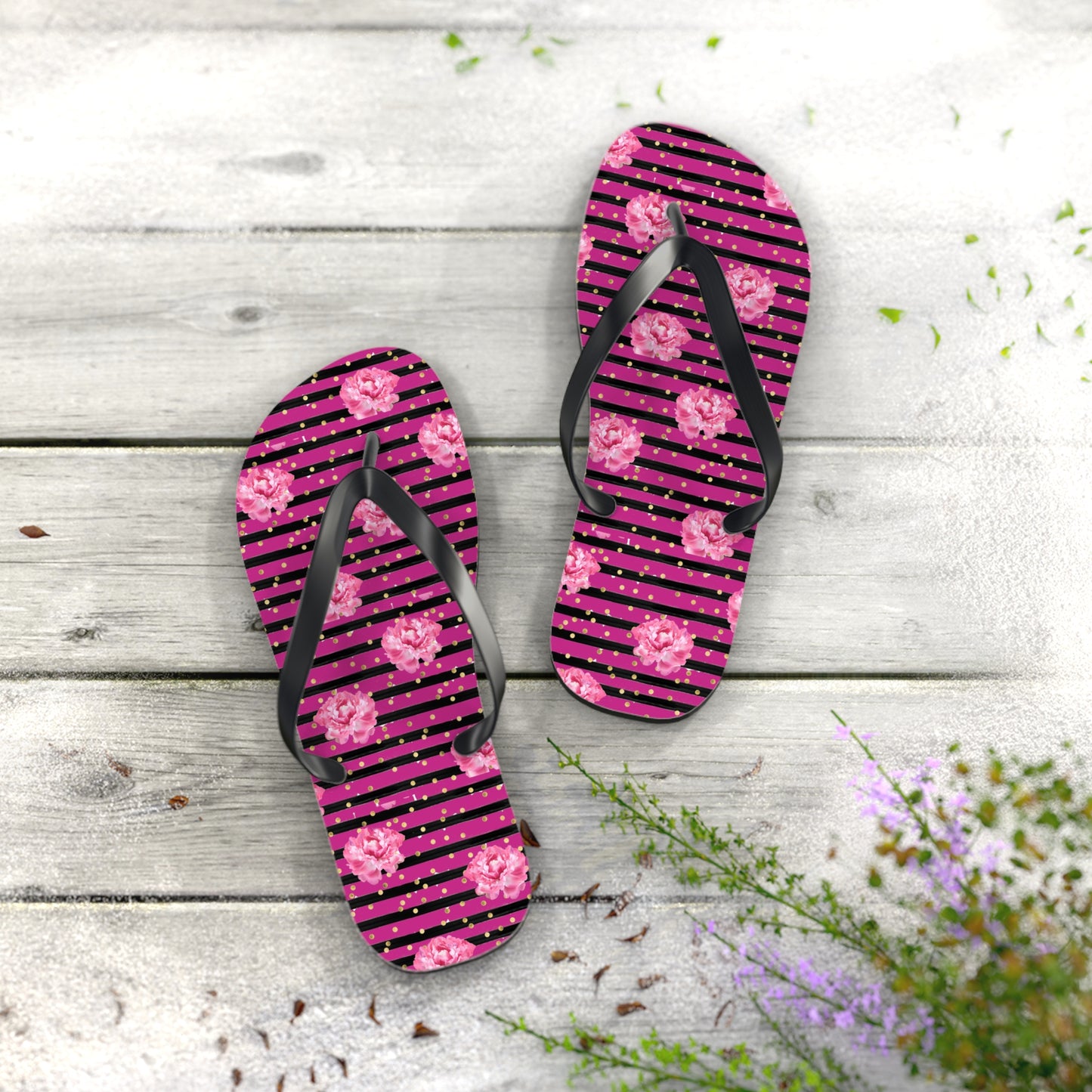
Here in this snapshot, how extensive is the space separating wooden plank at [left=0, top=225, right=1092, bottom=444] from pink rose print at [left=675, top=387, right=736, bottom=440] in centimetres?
7

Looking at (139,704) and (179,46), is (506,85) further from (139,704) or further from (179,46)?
(139,704)

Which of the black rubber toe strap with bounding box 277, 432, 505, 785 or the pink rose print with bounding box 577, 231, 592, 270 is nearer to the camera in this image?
the black rubber toe strap with bounding box 277, 432, 505, 785

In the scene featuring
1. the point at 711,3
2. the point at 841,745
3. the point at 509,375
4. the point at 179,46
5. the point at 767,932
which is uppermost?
the point at 711,3

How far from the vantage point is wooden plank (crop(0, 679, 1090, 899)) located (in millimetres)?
725

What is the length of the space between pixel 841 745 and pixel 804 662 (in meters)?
0.07

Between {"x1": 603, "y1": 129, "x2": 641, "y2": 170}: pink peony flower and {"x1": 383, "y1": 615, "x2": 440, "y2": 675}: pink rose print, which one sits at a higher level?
{"x1": 603, "y1": 129, "x2": 641, "y2": 170}: pink peony flower

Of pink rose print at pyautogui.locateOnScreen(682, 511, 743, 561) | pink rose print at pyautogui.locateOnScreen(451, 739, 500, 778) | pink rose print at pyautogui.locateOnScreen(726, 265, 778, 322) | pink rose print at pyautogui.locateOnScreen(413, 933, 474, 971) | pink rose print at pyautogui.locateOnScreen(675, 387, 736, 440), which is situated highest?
pink rose print at pyautogui.locateOnScreen(726, 265, 778, 322)

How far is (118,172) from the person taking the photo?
2.70 feet

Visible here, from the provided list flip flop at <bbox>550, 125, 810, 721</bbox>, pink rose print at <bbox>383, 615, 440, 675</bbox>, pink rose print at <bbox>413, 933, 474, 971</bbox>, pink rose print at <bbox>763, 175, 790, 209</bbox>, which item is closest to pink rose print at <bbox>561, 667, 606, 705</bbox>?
flip flop at <bbox>550, 125, 810, 721</bbox>

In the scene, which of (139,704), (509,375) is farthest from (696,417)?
(139,704)

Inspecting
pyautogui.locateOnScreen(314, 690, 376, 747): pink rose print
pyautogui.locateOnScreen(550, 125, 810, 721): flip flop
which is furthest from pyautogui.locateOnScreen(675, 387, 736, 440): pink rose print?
pyautogui.locateOnScreen(314, 690, 376, 747): pink rose print

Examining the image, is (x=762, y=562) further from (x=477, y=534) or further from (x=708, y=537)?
(x=477, y=534)

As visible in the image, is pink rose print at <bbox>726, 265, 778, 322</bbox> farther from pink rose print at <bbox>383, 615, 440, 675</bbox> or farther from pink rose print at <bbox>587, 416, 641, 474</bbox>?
pink rose print at <bbox>383, 615, 440, 675</bbox>

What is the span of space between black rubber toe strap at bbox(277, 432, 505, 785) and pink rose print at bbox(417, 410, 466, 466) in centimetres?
9
